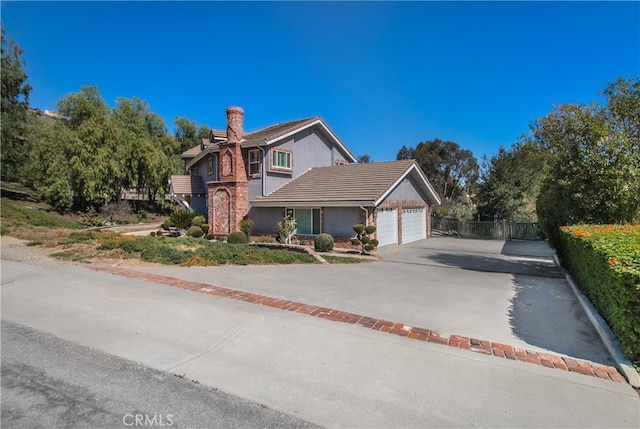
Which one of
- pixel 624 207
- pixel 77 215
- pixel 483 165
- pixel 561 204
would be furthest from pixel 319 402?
pixel 77 215

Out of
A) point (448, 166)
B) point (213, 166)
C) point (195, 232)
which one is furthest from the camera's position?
point (448, 166)

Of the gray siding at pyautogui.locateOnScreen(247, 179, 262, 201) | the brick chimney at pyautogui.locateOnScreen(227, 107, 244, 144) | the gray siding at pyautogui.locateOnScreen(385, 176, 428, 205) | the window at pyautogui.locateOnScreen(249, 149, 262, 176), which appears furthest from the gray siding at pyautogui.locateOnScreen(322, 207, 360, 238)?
the brick chimney at pyautogui.locateOnScreen(227, 107, 244, 144)

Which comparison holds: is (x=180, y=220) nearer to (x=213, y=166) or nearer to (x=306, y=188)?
(x=213, y=166)

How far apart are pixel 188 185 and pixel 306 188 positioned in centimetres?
1081

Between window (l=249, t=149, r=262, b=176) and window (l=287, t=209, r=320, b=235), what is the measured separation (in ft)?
12.1

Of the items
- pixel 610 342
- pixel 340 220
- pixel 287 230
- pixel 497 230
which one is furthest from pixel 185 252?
pixel 497 230

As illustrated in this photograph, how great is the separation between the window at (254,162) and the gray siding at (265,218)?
2.28 m

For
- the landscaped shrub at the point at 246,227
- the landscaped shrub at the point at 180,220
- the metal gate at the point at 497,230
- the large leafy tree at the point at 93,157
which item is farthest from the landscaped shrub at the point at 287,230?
the large leafy tree at the point at 93,157

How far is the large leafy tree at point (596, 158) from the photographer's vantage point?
9.52 meters

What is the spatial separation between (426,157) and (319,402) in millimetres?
46589

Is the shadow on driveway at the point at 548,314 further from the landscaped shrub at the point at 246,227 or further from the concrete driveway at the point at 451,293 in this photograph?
the landscaped shrub at the point at 246,227

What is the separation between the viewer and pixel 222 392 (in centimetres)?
367

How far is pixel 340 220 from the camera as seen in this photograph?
58.0 ft

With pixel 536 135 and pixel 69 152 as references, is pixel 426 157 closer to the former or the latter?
pixel 536 135
